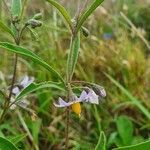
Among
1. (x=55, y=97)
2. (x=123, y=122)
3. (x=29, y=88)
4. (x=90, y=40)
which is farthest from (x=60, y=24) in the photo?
(x=29, y=88)

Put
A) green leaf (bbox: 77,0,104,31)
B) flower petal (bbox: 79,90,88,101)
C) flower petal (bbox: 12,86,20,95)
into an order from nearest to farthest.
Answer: green leaf (bbox: 77,0,104,31) < flower petal (bbox: 79,90,88,101) < flower petal (bbox: 12,86,20,95)

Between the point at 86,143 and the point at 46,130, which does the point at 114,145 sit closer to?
the point at 86,143

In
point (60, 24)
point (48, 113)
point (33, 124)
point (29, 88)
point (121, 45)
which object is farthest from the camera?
point (60, 24)

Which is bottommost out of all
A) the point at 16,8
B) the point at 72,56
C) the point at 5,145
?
the point at 5,145

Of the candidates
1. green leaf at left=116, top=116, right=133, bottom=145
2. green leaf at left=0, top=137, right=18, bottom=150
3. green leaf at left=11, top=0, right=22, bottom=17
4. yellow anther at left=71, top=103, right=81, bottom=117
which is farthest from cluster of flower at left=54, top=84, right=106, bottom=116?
green leaf at left=116, top=116, right=133, bottom=145

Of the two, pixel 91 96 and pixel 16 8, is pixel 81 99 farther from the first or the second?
pixel 16 8

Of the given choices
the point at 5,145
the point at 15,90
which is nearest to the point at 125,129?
the point at 15,90

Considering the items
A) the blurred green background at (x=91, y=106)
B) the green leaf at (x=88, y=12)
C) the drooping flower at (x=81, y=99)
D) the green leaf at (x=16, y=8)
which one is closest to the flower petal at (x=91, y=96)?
the drooping flower at (x=81, y=99)

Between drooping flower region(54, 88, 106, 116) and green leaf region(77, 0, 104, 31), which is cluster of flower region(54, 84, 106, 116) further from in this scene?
green leaf region(77, 0, 104, 31)
